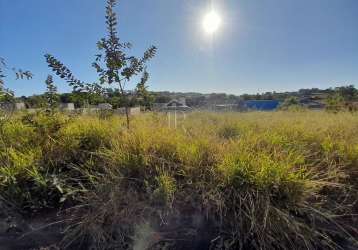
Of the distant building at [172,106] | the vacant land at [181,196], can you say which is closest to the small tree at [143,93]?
the distant building at [172,106]

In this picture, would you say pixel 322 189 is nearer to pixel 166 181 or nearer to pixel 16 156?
pixel 166 181

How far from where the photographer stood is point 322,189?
8.12 feet

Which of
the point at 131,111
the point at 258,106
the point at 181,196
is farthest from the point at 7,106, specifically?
the point at 258,106

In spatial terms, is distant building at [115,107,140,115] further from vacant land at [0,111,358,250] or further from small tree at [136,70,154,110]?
vacant land at [0,111,358,250]

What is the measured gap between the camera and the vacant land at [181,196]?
2.14 meters

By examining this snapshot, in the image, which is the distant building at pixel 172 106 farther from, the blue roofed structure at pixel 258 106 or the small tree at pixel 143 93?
the blue roofed structure at pixel 258 106

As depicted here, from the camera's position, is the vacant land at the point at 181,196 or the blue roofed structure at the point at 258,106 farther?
the blue roofed structure at the point at 258,106

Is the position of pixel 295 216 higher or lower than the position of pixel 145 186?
lower

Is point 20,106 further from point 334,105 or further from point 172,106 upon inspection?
point 334,105

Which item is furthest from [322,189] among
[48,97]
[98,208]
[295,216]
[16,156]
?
[48,97]

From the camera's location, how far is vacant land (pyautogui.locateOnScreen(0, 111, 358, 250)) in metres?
2.14

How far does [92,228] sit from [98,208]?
0.15m

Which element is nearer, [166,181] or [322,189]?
[166,181]

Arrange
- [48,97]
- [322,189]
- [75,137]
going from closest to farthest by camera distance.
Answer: [322,189] → [75,137] → [48,97]
